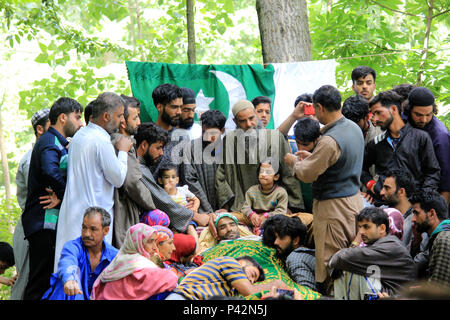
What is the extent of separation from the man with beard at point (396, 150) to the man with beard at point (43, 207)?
3055mm

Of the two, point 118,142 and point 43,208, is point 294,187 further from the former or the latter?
point 43,208

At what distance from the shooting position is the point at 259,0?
759cm

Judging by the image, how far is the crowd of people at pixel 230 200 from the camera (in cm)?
446

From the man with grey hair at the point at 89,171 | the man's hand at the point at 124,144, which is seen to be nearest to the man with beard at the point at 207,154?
the man's hand at the point at 124,144

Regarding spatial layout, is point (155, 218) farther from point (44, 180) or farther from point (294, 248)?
point (294, 248)

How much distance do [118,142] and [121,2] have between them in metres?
6.82

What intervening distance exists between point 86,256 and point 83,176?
74 cm

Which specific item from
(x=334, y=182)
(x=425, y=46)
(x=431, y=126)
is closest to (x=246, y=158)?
(x=334, y=182)

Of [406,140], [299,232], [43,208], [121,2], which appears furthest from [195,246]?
[121,2]

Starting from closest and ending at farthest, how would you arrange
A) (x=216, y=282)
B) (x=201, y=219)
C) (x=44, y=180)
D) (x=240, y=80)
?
(x=216, y=282) → (x=44, y=180) → (x=201, y=219) → (x=240, y=80)

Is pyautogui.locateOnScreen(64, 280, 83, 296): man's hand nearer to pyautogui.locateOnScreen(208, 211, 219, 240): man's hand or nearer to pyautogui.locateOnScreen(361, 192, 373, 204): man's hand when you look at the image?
pyautogui.locateOnScreen(208, 211, 219, 240): man's hand

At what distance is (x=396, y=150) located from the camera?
5555 mm

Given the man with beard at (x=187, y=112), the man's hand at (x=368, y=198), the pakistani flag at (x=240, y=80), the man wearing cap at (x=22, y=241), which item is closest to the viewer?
the man wearing cap at (x=22, y=241)

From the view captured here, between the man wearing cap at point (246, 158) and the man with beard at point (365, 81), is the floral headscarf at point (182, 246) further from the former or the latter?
the man with beard at point (365, 81)
